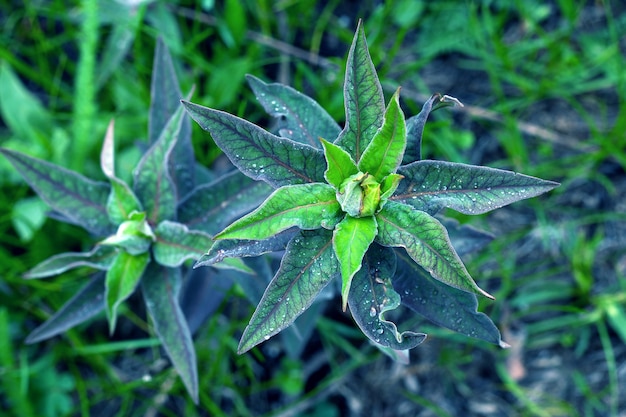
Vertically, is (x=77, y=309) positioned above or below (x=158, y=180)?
below

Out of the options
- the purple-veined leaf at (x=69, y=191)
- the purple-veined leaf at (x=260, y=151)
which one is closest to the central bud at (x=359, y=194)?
the purple-veined leaf at (x=260, y=151)

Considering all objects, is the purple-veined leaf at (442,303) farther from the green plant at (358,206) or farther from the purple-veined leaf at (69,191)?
the purple-veined leaf at (69,191)

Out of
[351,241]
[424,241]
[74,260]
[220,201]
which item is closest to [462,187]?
[424,241]

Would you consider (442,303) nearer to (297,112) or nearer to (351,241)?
(351,241)

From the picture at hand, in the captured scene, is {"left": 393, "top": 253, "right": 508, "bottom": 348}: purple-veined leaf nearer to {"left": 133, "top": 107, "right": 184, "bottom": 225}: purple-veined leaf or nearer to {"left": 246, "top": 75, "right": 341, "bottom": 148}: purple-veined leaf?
{"left": 246, "top": 75, "right": 341, "bottom": 148}: purple-veined leaf

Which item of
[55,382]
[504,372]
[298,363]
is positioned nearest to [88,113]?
[55,382]

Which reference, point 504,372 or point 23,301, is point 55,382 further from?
point 504,372

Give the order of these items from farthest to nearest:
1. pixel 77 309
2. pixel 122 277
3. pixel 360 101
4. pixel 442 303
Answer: pixel 77 309, pixel 122 277, pixel 442 303, pixel 360 101
